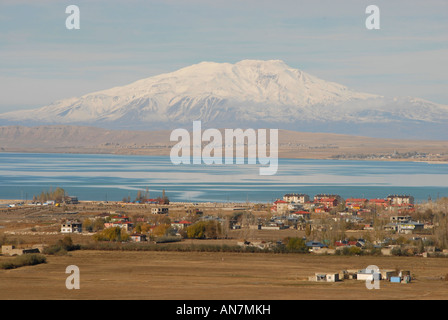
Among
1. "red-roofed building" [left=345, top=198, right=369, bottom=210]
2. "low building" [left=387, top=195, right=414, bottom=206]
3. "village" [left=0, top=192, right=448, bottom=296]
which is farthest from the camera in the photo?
"low building" [left=387, top=195, right=414, bottom=206]

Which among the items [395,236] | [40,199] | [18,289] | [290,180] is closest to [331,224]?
[395,236]

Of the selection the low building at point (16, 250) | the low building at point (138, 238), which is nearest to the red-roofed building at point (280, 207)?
the low building at point (138, 238)

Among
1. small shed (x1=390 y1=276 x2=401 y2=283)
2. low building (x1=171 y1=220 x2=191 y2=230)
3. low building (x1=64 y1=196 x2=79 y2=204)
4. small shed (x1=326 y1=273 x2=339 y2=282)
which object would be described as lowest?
small shed (x1=390 y1=276 x2=401 y2=283)

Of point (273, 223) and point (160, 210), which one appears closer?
point (273, 223)

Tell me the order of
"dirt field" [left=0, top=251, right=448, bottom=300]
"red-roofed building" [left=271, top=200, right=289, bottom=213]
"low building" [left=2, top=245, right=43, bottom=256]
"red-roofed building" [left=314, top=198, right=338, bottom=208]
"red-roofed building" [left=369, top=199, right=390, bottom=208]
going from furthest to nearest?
"red-roofed building" [left=314, top=198, right=338, bottom=208], "red-roofed building" [left=369, top=199, right=390, bottom=208], "red-roofed building" [left=271, top=200, right=289, bottom=213], "low building" [left=2, top=245, right=43, bottom=256], "dirt field" [left=0, top=251, right=448, bottom=300]

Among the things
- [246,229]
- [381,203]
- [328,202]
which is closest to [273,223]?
[246,229]

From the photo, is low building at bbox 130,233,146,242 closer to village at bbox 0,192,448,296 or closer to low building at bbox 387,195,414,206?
village at bbox 0,192,448,296

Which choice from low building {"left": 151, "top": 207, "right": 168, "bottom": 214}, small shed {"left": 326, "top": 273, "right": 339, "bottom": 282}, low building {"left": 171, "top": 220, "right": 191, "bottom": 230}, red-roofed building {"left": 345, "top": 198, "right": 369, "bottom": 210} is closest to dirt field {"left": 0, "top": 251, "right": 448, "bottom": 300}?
small shed {"left": 326, "top": 273, "right": 339, "bottom": 282}

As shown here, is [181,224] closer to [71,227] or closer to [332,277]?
[71,227]
